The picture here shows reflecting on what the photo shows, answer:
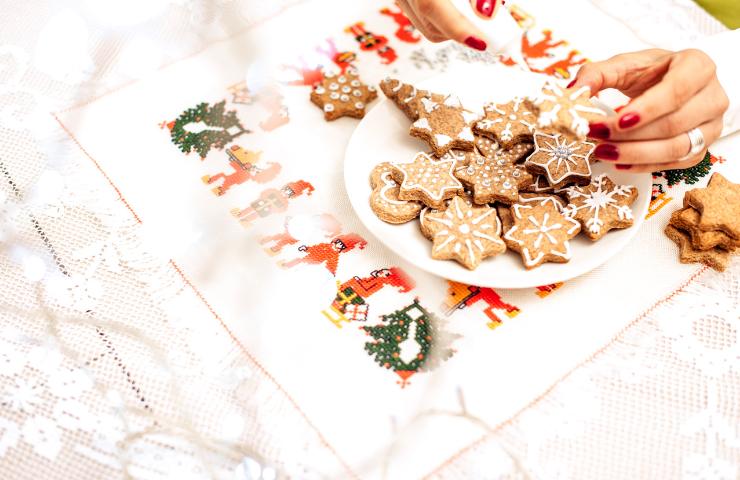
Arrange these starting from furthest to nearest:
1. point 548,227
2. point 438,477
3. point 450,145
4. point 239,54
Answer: point 239,54 < point 450,145 < point 548,227 < point 438,477

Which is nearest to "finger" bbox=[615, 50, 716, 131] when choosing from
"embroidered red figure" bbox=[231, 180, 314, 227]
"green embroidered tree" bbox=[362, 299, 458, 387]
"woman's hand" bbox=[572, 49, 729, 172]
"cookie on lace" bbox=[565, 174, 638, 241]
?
"woman's hand" bbox=[572, 49, 729, 172]

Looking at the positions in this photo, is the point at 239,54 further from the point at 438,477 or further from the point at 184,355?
the point at 438,477

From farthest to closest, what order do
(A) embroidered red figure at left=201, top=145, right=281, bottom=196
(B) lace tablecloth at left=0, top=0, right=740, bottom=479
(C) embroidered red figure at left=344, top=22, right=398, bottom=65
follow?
(C) embroidered red figure at left=344, top=22, right=398, bottom=65 → (A) embroidered red figure at left=201, top=145, right=281, bottom=196 → (B) lace tablecloth at left=0, top=0, right=740, bottom=479

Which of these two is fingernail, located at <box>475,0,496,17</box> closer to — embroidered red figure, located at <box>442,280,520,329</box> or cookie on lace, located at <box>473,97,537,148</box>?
cookie on lace, located at <box>473,97,537,148</box>

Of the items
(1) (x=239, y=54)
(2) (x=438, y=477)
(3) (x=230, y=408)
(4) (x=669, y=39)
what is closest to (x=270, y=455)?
(3) (x=230, y=408)

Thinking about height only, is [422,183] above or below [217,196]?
above

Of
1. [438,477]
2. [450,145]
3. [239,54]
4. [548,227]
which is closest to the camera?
[438,477]
